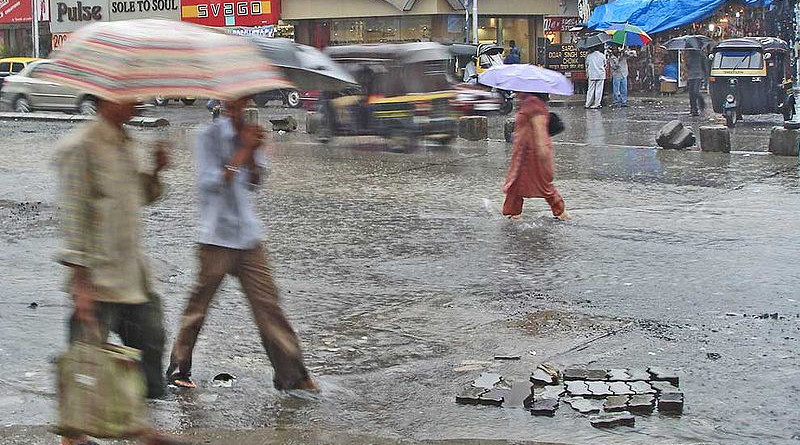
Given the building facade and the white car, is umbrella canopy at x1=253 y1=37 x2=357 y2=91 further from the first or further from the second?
the building facade

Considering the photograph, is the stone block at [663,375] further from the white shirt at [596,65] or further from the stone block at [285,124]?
the white shirt at [596,65]

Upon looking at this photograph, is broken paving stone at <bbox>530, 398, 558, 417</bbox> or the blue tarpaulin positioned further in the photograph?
the blue tarpaulin

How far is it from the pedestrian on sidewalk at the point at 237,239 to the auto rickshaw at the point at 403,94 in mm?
12181

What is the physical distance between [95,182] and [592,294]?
472 cm

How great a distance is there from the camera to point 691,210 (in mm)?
12094

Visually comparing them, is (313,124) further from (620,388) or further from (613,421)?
(613,421)

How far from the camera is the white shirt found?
28812 millimetres

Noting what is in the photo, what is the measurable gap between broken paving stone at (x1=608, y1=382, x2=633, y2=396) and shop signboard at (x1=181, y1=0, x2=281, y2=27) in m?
34.6

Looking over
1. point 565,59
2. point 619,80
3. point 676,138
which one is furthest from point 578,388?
point 565,59

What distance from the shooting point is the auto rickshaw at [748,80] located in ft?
74.6

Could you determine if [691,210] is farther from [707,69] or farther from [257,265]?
[707,69]

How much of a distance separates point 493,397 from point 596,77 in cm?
2421

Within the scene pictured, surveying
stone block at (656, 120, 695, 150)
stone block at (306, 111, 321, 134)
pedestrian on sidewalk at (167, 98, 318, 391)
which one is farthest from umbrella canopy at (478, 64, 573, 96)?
stone block at (306, 111, 321, 134)

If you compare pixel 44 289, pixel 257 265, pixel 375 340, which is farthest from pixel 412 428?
pixel 44 289
